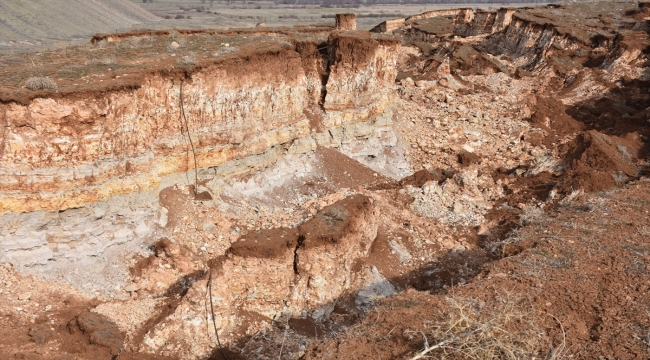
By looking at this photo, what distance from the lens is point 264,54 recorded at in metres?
16.5

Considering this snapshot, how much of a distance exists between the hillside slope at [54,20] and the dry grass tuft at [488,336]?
4356cm

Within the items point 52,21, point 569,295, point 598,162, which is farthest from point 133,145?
point 52,21

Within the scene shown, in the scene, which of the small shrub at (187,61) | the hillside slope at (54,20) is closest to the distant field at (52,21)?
the hillside slope at (54,20)

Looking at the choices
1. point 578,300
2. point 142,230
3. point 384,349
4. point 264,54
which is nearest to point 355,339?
point 384,349

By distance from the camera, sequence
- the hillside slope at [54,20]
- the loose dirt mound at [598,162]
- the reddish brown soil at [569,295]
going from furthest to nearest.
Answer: the hillside slope at [54,20]
the loose dirt mound at [598,162]
the reddish brown soil at [569,295]

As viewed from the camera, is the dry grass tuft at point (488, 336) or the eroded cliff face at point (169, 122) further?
→ the eroded cliff face at point (169, 122)

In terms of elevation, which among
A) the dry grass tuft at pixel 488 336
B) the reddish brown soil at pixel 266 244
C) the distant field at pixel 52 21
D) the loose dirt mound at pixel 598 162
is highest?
the distant field at pixel 52 21

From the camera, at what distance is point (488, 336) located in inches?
265

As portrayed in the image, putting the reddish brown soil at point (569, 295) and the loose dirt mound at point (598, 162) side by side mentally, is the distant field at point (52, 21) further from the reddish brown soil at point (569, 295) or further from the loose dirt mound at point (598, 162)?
the reddish brown soil at point (569, 295)

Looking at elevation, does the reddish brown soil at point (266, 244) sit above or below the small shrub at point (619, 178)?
above

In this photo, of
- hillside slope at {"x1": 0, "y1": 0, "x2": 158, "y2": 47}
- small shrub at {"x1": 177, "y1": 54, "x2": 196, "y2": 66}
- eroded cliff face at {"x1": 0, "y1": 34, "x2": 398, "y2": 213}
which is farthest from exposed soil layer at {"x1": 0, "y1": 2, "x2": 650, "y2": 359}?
hillside slope at {"x1": 0, "y1": 0, "x2": 158, "y2": 47}

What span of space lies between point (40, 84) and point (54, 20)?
173ft

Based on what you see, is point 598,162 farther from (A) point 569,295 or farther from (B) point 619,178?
(A) point 569,295

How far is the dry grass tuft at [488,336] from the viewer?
6520 mm
